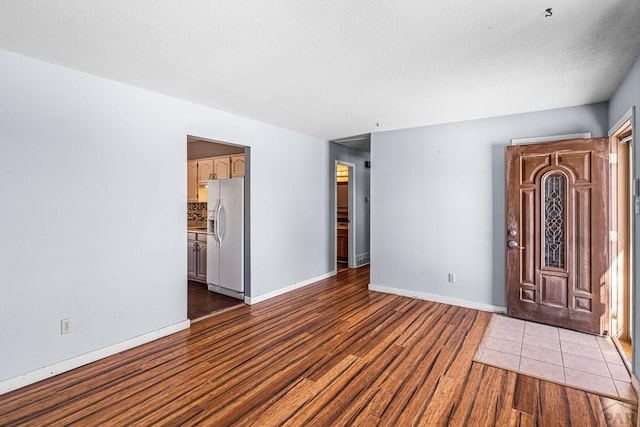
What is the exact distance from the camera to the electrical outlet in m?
2.66

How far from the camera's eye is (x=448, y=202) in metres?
4.48

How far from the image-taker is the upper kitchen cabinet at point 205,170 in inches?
230

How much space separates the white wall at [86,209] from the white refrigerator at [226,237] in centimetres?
91

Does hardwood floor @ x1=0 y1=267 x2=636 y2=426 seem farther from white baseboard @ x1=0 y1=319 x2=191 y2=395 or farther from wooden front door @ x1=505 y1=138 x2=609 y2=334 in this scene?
wooden front door @ x1=505 y1=138 x2=609 y2=334

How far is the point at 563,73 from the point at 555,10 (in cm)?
116

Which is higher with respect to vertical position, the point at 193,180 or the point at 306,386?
the point at 193,180

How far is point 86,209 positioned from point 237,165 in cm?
282

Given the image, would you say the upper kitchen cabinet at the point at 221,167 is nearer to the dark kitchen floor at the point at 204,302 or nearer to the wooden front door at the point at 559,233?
the dark kitchen floor at the point at 204,302

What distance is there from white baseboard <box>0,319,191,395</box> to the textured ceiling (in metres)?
2.44

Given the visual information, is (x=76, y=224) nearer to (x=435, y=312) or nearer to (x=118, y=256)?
(x=118, y=256)

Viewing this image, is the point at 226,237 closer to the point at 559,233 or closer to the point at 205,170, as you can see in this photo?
the point at 205,170

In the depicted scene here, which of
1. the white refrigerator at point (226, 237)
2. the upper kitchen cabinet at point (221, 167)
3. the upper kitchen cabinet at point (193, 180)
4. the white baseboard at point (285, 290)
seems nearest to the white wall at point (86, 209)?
the white refrigerator at point (226, 237)

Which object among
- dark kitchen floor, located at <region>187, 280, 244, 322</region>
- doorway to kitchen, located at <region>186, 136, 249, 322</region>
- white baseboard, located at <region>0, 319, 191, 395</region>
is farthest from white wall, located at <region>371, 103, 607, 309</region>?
white baseboard, located at <region>0, 319, 191, 395</region>

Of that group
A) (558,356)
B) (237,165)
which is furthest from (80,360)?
(558,356)
